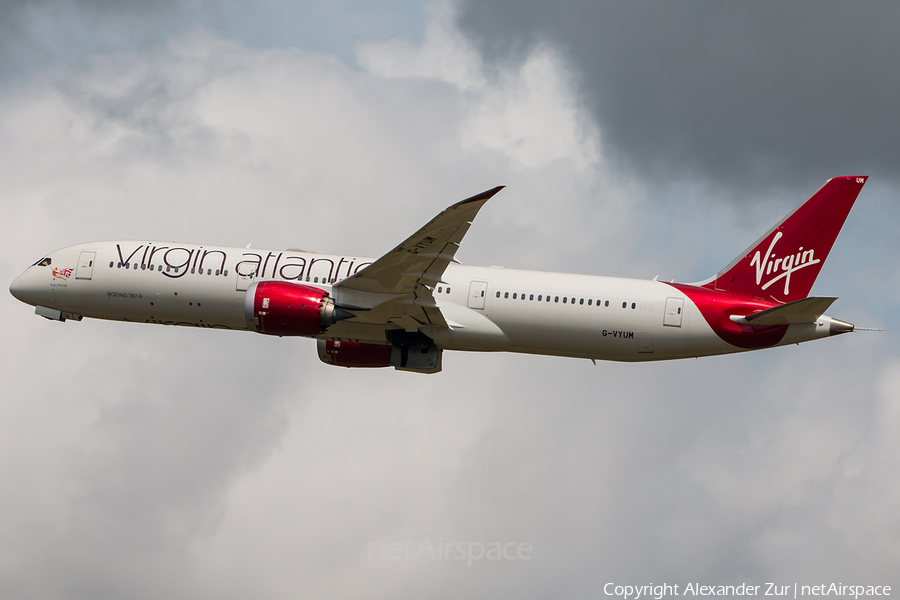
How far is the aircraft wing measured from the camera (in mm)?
41422

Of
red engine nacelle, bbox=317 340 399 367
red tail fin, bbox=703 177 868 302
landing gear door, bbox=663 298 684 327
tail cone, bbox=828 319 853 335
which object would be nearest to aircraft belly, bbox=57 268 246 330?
red engine nacelle, bbox=317 340 399 367

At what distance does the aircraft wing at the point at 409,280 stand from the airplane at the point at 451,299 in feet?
0.25

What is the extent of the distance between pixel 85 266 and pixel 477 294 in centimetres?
1961

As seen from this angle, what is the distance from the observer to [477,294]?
46938 mm

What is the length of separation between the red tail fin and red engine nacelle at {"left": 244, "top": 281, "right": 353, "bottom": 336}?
62.1 ft

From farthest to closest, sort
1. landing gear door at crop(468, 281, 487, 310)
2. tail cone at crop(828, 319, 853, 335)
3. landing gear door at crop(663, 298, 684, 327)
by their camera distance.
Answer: landing gear door at crop(468, 281, 487, 310), landing gear door at crop(663, 298, 684, 327), tail cone at crop(828, 319, 853, 335)

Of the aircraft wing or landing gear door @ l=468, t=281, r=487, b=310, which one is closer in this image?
the aircraft wing

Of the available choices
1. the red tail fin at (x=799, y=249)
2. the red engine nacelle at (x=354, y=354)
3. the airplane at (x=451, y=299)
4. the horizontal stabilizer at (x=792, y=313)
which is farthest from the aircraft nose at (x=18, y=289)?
the horizontal stabilizer at (x=792, y=313)

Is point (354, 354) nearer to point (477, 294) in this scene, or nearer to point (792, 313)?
point (477, 294)

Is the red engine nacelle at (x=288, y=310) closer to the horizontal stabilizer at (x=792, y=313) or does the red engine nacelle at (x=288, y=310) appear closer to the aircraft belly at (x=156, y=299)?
the aircraft belly at (x=156, y=299)

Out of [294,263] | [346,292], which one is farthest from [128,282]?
[346,292]

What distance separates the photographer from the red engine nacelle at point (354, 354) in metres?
49.6

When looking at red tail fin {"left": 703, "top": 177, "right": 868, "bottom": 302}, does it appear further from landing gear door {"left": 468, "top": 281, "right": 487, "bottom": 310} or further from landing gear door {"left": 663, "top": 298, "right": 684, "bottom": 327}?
landing gear door {"left": 468, "top": 281, "right": 487, "bottom": 310}

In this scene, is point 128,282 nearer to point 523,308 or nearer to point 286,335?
point 286,335
